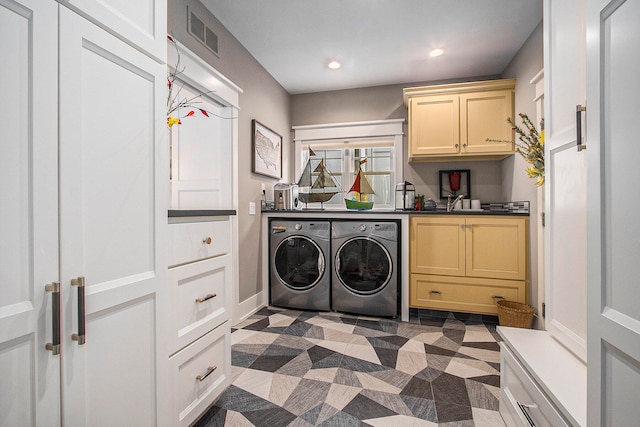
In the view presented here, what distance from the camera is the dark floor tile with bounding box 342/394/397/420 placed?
58.1 inches

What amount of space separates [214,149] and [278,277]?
139 cm

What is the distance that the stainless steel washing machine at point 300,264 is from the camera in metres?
2.96

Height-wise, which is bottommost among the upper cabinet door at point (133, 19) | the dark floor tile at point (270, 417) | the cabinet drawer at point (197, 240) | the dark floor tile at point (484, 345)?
the dark floor tile at point (484, 345)

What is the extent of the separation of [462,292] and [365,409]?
65.8 inches

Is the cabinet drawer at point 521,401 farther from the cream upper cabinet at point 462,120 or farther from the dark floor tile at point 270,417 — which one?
the cream upper cabinet at point 462,120

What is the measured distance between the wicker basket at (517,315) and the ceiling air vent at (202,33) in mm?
3147

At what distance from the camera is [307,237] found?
299 cm

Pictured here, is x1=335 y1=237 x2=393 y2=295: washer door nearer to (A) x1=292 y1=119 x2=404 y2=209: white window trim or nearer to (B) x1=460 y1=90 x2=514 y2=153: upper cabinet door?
(A) x1=292 y1=119 x2=404 y2=209: white window trim

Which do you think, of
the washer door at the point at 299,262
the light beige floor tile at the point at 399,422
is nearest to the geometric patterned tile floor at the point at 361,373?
the light beige floor tile at the point at 399,422

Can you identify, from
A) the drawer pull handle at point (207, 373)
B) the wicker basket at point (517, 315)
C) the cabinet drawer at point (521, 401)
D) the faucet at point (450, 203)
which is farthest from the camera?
the faucet at point (450, 203)

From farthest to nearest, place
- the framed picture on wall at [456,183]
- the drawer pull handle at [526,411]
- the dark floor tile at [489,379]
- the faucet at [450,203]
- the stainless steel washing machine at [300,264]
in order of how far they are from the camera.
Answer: the framed picture on wall at [456,183] → the faucet at [450,203] → the stainless steel washing machine at [300,264] → the dark floor tile at [489,379] → the drawer pull handle at [526,411]

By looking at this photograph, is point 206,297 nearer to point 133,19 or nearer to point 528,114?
point 133,19

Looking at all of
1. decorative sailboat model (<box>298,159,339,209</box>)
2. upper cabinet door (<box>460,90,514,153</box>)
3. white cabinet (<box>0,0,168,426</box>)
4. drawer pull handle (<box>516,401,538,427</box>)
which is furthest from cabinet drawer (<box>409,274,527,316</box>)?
white cabinet (<box>0,0,168,426</box>)

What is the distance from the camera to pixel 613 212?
0.69m
